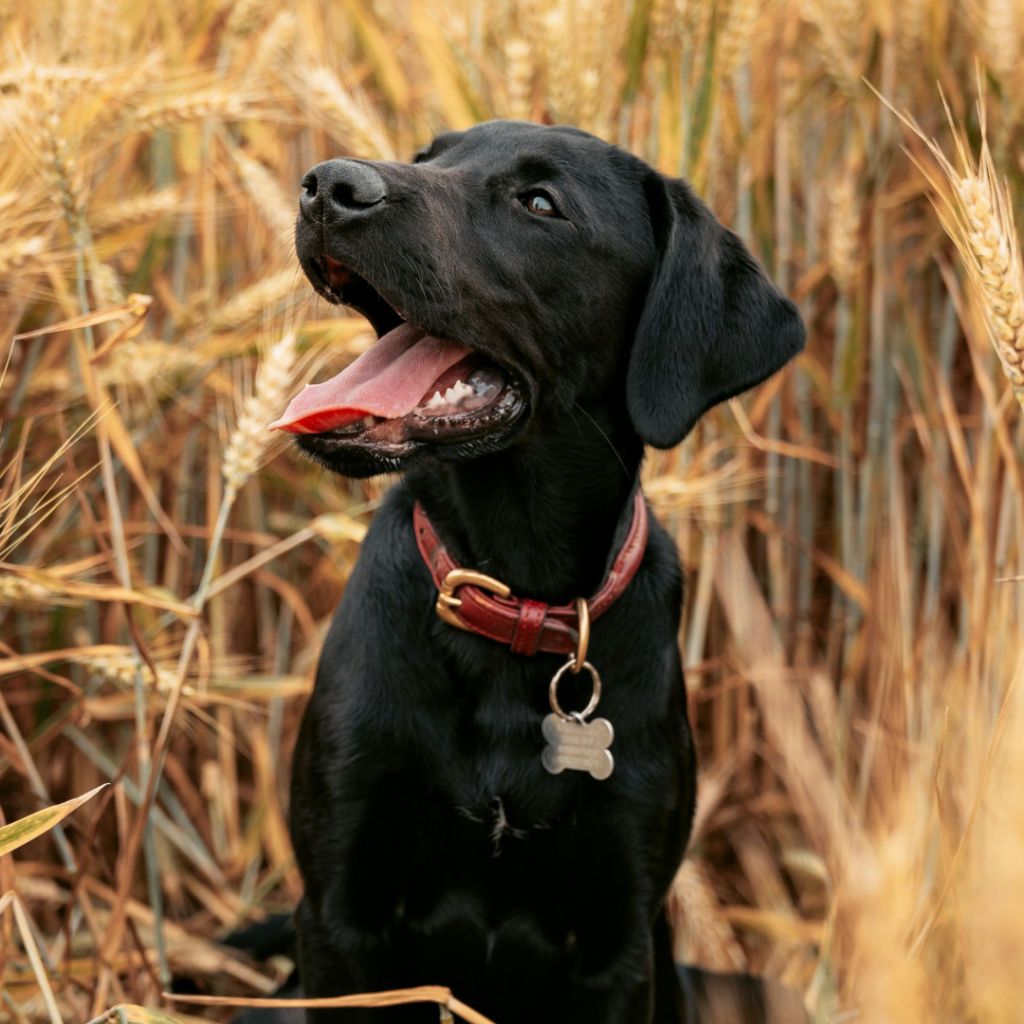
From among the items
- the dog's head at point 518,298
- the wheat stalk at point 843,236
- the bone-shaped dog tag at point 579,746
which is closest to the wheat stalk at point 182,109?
the dog's head at point 518,298

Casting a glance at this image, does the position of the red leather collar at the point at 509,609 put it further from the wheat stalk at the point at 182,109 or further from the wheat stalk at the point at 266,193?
the wheat stalk at the point at 266,193

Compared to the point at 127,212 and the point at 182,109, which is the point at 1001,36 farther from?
the point at 127,212

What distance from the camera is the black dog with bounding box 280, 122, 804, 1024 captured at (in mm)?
1872

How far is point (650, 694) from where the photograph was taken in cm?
203

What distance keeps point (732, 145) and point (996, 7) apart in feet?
2.16

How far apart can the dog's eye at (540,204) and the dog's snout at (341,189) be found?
392 mm

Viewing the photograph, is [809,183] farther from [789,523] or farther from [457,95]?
[457,95]

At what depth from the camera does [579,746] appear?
6.13ft

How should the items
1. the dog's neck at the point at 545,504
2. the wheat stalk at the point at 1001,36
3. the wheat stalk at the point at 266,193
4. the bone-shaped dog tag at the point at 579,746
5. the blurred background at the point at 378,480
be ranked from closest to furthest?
the bone-shaped dog tag at the point at 579,746
the dog's neck at the point at 545,504
the blurred background at the point at 378,480
the wheat stalk at the point at 1001,36
the wheat stalk at the point at 266,193

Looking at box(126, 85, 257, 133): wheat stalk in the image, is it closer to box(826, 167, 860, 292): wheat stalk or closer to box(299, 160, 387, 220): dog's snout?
box(299, 160, 387, 220): dog's snout

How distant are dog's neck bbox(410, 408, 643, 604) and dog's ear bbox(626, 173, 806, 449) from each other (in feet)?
0.58

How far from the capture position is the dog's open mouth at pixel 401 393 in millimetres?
1771

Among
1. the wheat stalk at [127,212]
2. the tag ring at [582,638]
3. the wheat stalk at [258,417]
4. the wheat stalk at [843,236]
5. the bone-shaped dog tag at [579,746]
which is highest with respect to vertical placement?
the wheat stalk at [127,212]

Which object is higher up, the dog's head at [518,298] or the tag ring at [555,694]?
the dog's head at [518,298]
